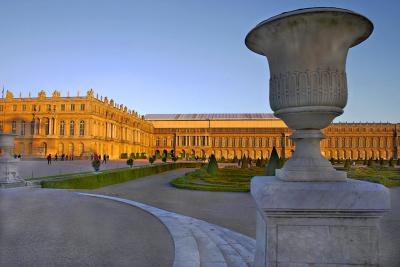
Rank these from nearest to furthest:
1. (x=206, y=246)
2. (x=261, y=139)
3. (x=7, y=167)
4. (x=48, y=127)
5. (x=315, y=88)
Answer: (x=315, y=88)
(x=206, y=246)
(x=7, y=167)
(x=48, y=127)
(x=261, y=139)

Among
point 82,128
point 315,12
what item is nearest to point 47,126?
point 82,128

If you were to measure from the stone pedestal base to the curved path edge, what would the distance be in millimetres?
1839

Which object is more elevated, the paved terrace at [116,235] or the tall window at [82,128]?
the tall window at [82,128]

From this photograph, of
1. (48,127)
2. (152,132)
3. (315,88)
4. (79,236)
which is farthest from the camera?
(152,132)

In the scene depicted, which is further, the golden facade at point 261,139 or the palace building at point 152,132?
the golden facade at point 261,139

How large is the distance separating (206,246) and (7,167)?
1227cm

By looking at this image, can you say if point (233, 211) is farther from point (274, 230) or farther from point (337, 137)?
point (337, 137)

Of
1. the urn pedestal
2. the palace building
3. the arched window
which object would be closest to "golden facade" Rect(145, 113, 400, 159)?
the palace building

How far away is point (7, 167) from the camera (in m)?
14.6

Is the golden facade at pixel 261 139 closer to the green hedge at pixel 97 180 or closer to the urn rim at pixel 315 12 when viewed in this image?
the green hedge at pixel 97 180

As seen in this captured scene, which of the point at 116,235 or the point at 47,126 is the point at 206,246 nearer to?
the point at 116,235

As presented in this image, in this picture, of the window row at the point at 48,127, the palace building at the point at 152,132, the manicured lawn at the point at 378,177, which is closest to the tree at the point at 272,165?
the manicured lawn at the point at 378,177

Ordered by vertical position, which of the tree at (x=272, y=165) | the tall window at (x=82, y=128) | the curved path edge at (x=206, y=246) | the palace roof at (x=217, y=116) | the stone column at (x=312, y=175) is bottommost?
the curved path edge at (x=206, y=246)

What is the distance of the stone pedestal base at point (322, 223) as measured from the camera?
2915 mm
